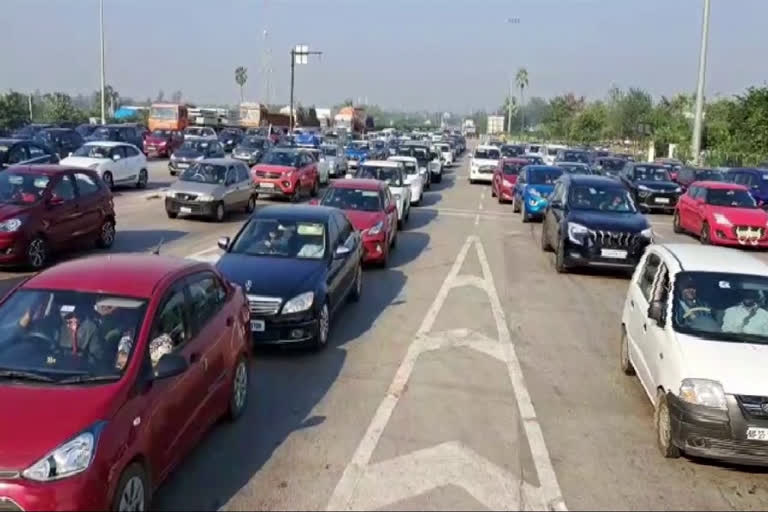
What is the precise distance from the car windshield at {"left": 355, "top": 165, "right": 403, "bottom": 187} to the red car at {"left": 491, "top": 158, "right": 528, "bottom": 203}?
279 inches

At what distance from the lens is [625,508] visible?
595 centimetres

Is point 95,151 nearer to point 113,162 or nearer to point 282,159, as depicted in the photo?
point 113,162

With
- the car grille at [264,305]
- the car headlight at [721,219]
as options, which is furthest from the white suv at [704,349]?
the car headlight at [721,219]

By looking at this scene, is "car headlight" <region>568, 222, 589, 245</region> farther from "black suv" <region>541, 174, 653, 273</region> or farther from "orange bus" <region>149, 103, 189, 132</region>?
"orange bus" <region>149, 103, 189, 132</region>

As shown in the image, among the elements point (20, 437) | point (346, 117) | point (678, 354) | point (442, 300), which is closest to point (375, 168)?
point (442, 300)

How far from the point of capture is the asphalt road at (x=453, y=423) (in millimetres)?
6074

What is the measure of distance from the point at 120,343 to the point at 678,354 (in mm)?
4529

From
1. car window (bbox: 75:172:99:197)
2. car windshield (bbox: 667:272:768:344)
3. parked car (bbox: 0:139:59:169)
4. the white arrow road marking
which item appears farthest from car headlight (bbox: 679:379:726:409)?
parked car (bbox: 0:139:59:169)

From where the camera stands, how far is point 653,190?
3091 centimetres

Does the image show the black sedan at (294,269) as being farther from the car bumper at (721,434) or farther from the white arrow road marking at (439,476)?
the car bumper at (721,434)

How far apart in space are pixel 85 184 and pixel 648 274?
11302 millimetres

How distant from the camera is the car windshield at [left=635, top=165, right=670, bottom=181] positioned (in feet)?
105

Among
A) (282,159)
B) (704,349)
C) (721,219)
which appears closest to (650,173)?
(721,219)

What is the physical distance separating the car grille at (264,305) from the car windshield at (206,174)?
13968mm
